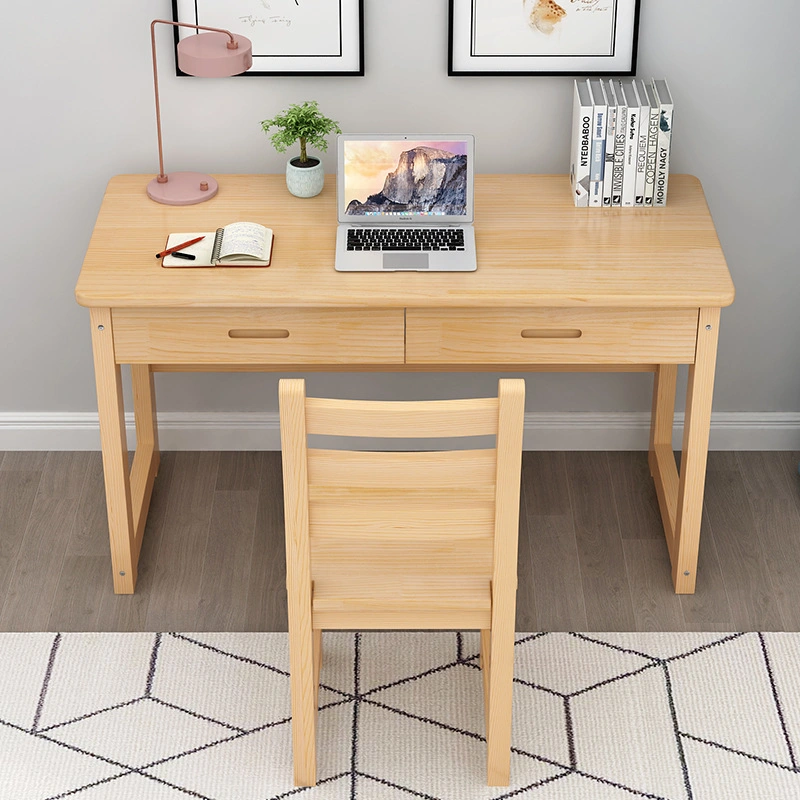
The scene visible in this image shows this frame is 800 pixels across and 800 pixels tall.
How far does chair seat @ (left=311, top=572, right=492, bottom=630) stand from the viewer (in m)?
2.07

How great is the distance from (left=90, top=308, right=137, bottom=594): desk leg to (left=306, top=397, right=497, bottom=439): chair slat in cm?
77

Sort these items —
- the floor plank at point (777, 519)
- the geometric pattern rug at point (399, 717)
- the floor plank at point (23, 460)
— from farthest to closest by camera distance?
the floor plank at point (23, 460) → the floor plank at point (777, 519) → the geometric pattern rug at point (399, 717)

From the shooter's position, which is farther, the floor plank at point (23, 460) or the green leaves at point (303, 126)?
the floor plank at point (23, 460)

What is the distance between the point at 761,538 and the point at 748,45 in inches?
46.5

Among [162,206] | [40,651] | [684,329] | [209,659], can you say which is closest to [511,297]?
[684,329]

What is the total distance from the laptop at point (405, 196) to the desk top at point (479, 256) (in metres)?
0.06

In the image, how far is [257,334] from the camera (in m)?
2.46

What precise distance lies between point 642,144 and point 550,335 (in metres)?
0.51

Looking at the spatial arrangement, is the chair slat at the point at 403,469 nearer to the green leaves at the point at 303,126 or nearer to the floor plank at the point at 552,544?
the floor plank at the point at 552,544

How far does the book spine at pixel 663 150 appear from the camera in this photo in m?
2.58

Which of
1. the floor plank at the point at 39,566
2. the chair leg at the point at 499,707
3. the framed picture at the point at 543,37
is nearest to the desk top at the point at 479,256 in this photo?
the framed picture at the point at 543,37

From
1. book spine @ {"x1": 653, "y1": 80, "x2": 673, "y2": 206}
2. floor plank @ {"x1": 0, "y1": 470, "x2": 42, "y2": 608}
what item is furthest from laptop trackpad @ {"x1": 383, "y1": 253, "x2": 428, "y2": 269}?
floor plank @ {"x1": 0, "y1": 470, "x2": 42, "y2": 608}

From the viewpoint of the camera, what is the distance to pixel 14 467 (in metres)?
3.17

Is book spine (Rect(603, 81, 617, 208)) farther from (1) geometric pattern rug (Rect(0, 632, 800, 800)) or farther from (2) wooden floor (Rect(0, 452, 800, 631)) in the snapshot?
(1) geometric pattern rug (Rect(0, 632, 800, 800))
